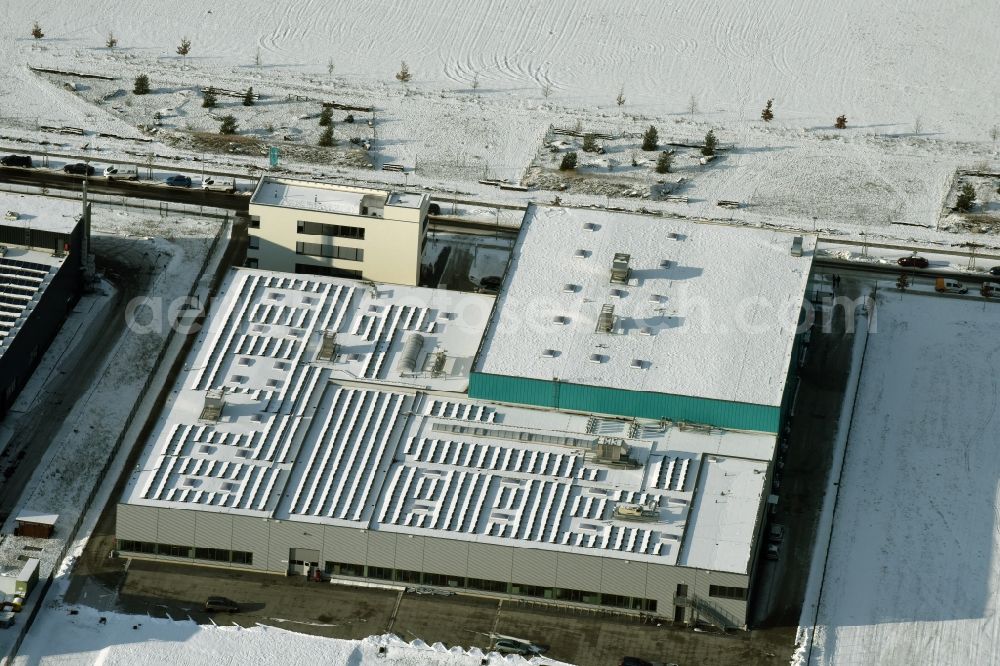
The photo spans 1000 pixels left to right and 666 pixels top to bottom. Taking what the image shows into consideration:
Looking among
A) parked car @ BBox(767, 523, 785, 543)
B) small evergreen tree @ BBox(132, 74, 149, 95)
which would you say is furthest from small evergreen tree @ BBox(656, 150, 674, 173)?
parked car @ BBox(767, 523, 785, 543)

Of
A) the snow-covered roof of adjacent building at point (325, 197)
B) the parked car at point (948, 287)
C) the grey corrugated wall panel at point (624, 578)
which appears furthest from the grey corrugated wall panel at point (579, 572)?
the parked car at point (948, 287)

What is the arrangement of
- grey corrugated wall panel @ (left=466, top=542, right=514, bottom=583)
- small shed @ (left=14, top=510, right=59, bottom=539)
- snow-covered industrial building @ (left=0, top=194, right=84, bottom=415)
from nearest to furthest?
grey corrugated wall panel @ (left=466, top=542, right=514, bottom=583), small shed @ (left=14, top=510, right=59, bottom=539), snow-covered industrial building @ (left=0, top=194, right=84, bottom=415)

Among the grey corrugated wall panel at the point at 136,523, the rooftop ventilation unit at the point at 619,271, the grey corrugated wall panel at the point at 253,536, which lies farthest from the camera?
the rooftop ventilation unit at the point at 619,271

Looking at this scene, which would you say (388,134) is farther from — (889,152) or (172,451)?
(172,451)

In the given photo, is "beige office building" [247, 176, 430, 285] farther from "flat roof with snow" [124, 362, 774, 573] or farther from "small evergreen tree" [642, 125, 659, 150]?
"small evergreen tree" [642, 125, 659, 150]

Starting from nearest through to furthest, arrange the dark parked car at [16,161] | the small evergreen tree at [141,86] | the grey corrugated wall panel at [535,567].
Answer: the grey corrugated wall panel at [535,567] < the dark parked car at [16,161] < the small evergreen tree at [141,86]

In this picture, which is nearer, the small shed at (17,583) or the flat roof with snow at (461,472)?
the small shed at (17,583)

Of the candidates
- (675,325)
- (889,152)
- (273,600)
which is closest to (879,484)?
(675,325)

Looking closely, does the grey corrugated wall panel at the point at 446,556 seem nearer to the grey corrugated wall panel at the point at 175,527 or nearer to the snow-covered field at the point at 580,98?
the grey corrugated wall panel at the point at 175,527
